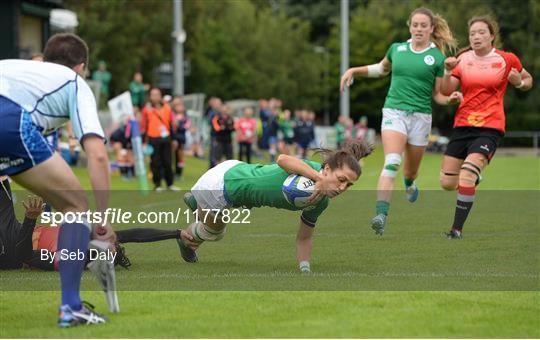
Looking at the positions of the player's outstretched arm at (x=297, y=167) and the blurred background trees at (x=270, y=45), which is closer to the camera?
the player's outstretched arm at (x=297, y=167)

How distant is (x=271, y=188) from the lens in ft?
29.8

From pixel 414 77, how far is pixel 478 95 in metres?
0.72

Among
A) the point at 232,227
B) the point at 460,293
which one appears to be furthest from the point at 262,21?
the point at 460,293

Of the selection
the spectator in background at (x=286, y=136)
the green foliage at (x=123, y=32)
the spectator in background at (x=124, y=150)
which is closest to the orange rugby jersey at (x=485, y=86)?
the spectator in background at (x=124, y=150)

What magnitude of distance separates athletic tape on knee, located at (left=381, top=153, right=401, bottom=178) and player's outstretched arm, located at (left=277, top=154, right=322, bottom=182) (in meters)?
3.30

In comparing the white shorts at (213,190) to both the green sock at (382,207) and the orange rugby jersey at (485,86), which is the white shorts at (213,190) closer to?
the green sock at (382,207)

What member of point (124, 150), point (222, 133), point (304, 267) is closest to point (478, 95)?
point (304, 267)

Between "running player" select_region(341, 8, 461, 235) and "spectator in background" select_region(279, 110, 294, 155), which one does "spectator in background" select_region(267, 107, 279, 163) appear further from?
"running player" select_region(341, 8, 461, 235)

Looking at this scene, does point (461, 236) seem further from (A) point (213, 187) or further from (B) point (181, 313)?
(B) point (181, 313)

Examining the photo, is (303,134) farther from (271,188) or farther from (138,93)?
(271,188)

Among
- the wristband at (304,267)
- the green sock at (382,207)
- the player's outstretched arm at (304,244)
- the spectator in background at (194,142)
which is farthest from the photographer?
the spectator in background at (194,142)

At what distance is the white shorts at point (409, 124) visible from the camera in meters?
12.3

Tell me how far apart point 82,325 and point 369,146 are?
3.25 metres

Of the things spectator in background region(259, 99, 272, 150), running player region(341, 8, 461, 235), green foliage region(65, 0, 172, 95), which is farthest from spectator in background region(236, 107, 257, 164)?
running player region(341, 8, 461, 235)
